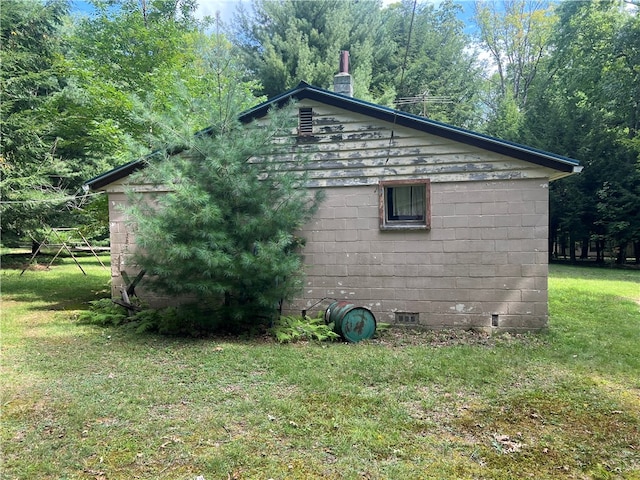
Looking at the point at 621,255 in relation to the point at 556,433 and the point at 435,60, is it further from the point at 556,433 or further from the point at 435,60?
the point at 556,433

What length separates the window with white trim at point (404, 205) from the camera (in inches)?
277

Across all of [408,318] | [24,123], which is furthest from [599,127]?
[24,123]

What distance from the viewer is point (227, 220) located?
6254mm

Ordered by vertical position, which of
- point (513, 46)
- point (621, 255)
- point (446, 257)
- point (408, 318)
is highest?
point (513, 46)

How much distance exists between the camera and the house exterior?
6.67 metres

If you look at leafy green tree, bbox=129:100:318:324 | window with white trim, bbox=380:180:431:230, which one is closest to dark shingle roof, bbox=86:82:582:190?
leafy green tree, bbox=129:100:318:324

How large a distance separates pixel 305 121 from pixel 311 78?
12637 mm

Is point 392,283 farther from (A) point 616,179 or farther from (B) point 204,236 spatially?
(A) point 616,179

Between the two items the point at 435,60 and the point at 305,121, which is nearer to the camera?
the point at 305,121

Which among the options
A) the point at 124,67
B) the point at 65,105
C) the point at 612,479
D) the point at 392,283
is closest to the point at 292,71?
the point at 124,67

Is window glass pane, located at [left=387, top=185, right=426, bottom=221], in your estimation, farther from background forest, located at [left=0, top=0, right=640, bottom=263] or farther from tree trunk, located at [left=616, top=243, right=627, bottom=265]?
tree trunk, located at [left=616, top=243, right=627, bottom=265]

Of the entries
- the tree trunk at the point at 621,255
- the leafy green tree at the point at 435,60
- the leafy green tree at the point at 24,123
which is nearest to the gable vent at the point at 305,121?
the leafy green tree at the point at 24,123

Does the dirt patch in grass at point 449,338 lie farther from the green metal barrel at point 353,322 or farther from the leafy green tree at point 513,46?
the leafy green tree at point 513,46

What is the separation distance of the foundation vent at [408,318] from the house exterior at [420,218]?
0.7 inches
